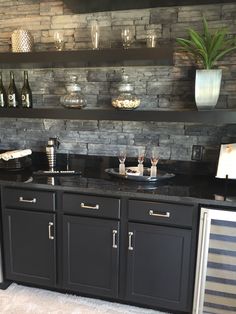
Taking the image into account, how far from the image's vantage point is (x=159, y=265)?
195 centimetres

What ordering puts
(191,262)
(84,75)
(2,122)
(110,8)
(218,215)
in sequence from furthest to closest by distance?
(2,122) < (84,75) < (110,8) < (191,262) < (218,215)

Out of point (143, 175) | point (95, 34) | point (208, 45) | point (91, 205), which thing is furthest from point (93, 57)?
point (91, 205)

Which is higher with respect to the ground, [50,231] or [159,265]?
[50,231]

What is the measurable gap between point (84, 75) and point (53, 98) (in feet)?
1.16

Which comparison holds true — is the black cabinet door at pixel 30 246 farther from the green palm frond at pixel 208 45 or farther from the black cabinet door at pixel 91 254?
the green palm frond at pixel 208 45

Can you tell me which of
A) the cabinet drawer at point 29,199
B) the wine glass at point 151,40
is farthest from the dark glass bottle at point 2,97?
the wine glass at point 151,40

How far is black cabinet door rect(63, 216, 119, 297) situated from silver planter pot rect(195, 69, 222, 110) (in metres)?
1.03

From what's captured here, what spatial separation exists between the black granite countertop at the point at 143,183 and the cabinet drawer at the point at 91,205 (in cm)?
5

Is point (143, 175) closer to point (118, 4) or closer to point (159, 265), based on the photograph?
point (159, 265)

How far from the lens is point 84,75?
253cm

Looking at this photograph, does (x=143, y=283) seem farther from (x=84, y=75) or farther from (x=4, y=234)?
(x=84, y=75)

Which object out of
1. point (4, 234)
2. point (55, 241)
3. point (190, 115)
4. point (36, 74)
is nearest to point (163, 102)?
point (190, 115)

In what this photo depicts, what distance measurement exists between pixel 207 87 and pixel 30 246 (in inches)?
67.0

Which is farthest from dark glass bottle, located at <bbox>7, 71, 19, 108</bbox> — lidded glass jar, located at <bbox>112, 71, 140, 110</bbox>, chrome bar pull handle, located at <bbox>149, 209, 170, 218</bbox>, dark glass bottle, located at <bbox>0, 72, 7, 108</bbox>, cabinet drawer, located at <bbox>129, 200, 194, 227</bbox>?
chrome bar pull handle, located at <bbox>149, 209, 170, 218</bbox>
